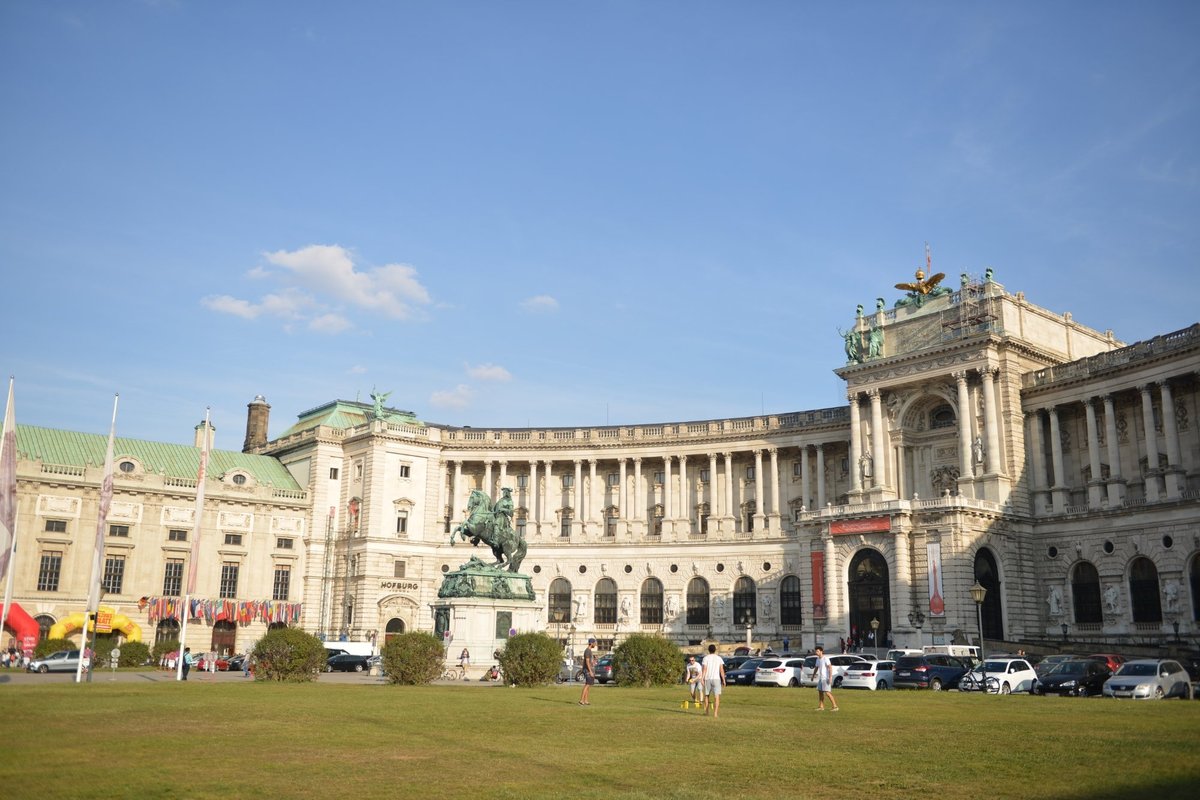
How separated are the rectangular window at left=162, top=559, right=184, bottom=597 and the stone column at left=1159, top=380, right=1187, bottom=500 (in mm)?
75814

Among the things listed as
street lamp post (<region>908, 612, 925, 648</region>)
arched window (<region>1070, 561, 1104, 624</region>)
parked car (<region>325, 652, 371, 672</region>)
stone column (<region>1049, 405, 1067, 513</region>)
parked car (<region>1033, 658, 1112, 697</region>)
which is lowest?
parked car (<region>325, 652, 371, 672</region>)

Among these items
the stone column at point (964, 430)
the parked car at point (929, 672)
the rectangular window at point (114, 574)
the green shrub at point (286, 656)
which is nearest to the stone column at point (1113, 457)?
the stone column at point (964, 430)

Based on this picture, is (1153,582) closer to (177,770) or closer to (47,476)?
(177,770)

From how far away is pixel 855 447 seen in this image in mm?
85875

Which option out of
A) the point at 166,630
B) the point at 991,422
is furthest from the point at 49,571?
the point at 991,422

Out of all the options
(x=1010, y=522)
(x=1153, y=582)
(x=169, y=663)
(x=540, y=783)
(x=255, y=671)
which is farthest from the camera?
(x=1010, y=522)

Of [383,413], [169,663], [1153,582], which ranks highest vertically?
[383,413]

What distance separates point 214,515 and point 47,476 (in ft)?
46.1

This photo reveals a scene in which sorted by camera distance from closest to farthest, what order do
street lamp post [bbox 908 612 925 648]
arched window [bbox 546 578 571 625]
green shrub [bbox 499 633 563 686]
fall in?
1. green shrub [bbox 499 633 563 686]
2. street lamp post [bbox 908 612 925 648]
3. arched window [bbox 546 578 571 625]

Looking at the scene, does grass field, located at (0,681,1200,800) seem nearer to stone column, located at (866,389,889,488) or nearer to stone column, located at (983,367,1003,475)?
stone column, located at (983,367,1003,475)

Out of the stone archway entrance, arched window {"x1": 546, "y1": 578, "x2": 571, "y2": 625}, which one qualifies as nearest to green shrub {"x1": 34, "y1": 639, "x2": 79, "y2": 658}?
arched window {"x1": 546, "y1": 578, "x2": 571, "y2": 625}

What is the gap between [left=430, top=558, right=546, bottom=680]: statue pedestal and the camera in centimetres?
4988

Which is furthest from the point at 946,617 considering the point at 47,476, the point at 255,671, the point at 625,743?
the point at 47,476

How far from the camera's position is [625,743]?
2333 cm
